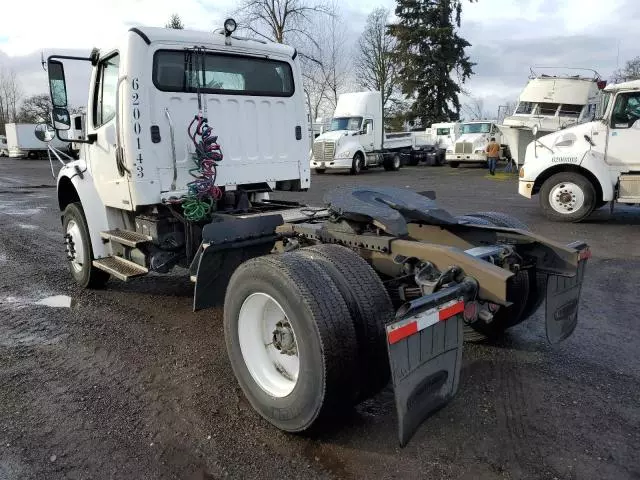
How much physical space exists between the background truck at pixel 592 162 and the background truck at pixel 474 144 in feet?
64.0

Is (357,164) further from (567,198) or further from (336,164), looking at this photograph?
(567,198)

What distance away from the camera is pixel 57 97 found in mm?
5559

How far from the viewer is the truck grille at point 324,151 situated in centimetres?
2569

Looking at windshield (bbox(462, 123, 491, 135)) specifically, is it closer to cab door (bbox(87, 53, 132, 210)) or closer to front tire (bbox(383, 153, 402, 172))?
front tire (bbox(383, 153, 402, 172))

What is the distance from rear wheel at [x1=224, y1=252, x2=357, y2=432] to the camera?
289cm

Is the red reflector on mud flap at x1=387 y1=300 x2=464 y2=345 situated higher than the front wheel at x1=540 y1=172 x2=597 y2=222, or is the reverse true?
the red reflector on mud flap at x1=387 y1=300 x2=464 y2=345

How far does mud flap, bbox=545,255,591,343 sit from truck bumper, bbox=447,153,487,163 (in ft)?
91.1

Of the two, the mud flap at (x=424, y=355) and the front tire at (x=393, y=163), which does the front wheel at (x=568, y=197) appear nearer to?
the mud flap at (x=424, y=355)

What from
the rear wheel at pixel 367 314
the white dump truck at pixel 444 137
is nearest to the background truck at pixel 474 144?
the white dump truck at pixel 444 137

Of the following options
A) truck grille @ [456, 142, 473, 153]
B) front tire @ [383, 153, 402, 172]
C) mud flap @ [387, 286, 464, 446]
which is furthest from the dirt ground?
truck grille @ [456, 142, 473, 153]

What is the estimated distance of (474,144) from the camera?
3023 centimetres

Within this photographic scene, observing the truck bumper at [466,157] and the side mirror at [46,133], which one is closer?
the side mirror at [46,133]

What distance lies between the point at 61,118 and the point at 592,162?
933 cm

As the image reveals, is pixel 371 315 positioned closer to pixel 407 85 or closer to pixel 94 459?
pixel 94 459
